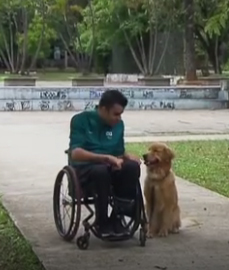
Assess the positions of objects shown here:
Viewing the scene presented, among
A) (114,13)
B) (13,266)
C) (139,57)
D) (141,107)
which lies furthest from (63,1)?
(13,266)

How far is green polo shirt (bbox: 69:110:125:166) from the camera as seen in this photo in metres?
6.79

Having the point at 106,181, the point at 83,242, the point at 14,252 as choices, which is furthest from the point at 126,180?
the point at 14,252

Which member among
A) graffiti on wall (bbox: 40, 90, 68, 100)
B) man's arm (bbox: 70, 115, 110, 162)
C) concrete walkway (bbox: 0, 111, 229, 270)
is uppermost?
man's arm (bbox: 70, 115, 110, 162)

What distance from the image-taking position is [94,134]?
683 centimetres

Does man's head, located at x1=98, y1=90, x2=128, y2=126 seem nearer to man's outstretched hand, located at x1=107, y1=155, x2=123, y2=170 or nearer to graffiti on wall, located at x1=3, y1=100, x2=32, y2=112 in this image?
man's outstretched hand, located at x1=107, y1=155, x2=123, y2=170

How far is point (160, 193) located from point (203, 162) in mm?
5709

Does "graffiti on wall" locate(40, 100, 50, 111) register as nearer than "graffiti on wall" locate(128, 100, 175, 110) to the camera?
Yes

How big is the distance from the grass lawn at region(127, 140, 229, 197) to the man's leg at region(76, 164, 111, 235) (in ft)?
10.4

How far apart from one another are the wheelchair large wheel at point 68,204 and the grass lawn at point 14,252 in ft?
1.17

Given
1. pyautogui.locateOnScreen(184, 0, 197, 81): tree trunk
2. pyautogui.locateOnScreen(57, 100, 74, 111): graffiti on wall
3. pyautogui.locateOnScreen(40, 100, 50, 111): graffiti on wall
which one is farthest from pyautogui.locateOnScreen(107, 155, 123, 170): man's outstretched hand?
pyautogui.locateOnScreen(184, 0, 197, 81): tree trunk

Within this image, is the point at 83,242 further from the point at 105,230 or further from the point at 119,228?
the point at 119,228

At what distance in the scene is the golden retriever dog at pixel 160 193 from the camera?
6.89 meters

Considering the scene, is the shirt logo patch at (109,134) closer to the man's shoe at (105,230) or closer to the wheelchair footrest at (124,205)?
the wheelchair footrest at (124,205)

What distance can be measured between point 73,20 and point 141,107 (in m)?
18.5
